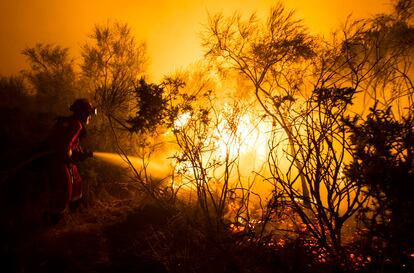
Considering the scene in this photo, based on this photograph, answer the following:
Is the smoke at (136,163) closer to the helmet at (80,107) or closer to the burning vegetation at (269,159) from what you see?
the burning vegetation at (269,159)

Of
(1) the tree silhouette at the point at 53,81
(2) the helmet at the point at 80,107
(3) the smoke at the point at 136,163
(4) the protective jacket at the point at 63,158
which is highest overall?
(1) the tree silhouette at the point at 53,81

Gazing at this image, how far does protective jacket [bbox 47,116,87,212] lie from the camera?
4.82 m

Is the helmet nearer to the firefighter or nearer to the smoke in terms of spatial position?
the firefighter

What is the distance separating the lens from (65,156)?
4.89m

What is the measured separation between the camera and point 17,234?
6.12 metres

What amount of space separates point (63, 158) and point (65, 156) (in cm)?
4

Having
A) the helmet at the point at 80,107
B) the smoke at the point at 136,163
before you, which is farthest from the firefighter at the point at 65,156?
the smoke at the point at 136,163

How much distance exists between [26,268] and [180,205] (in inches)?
180

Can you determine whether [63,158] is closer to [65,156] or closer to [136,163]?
[65,156]

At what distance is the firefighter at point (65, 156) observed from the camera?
4.83 meters

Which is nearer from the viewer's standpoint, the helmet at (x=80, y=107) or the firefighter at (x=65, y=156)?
the firefighter at (x=65, y=156)

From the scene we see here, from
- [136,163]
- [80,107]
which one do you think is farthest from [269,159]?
→ [136,163]

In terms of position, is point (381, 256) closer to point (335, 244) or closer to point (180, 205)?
point (335, 244)

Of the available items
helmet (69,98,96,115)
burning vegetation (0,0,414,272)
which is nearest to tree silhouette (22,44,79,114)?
burning vegetation (0,0,414,272)
